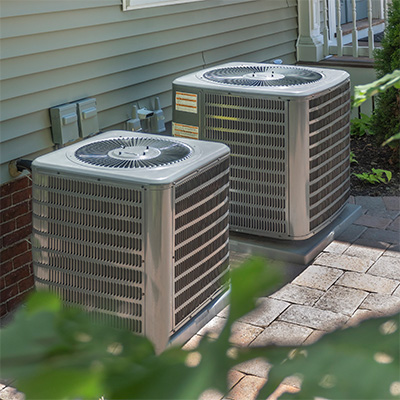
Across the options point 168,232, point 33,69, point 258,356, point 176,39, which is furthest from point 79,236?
point 258,356

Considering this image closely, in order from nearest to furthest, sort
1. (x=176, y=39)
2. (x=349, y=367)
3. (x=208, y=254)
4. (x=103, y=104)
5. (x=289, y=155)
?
1. (x=349, y=367)
2. (x=208, y=254)
3. (x=289, y=155)
4. (x=103, y=104)
5. (x=176, y=39)

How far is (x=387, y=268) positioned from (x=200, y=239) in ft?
4.87

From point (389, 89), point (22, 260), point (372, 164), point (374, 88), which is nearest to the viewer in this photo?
point (374, 88)

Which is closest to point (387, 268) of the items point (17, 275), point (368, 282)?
point (368, 282)

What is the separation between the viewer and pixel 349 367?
359 millimetres

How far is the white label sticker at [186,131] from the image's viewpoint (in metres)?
4.47

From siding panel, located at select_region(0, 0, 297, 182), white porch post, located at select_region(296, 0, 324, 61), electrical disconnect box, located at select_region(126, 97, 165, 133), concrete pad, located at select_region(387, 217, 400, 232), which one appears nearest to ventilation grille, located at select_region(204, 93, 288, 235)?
electrical disconnect box, located at select_region(126, 97, 165, 133)

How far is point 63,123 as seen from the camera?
13.3ft

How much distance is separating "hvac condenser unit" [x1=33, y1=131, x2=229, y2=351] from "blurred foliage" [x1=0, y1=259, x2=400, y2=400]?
2.57 metres

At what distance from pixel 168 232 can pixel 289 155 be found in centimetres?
139

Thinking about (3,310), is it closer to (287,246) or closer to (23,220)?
(23,220)

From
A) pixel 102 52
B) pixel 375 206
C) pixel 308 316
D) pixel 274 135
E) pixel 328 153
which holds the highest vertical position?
pixel 102 52

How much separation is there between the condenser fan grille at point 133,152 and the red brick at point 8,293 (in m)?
0.96

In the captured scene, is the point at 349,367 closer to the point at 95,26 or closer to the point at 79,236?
the point at 79,236
